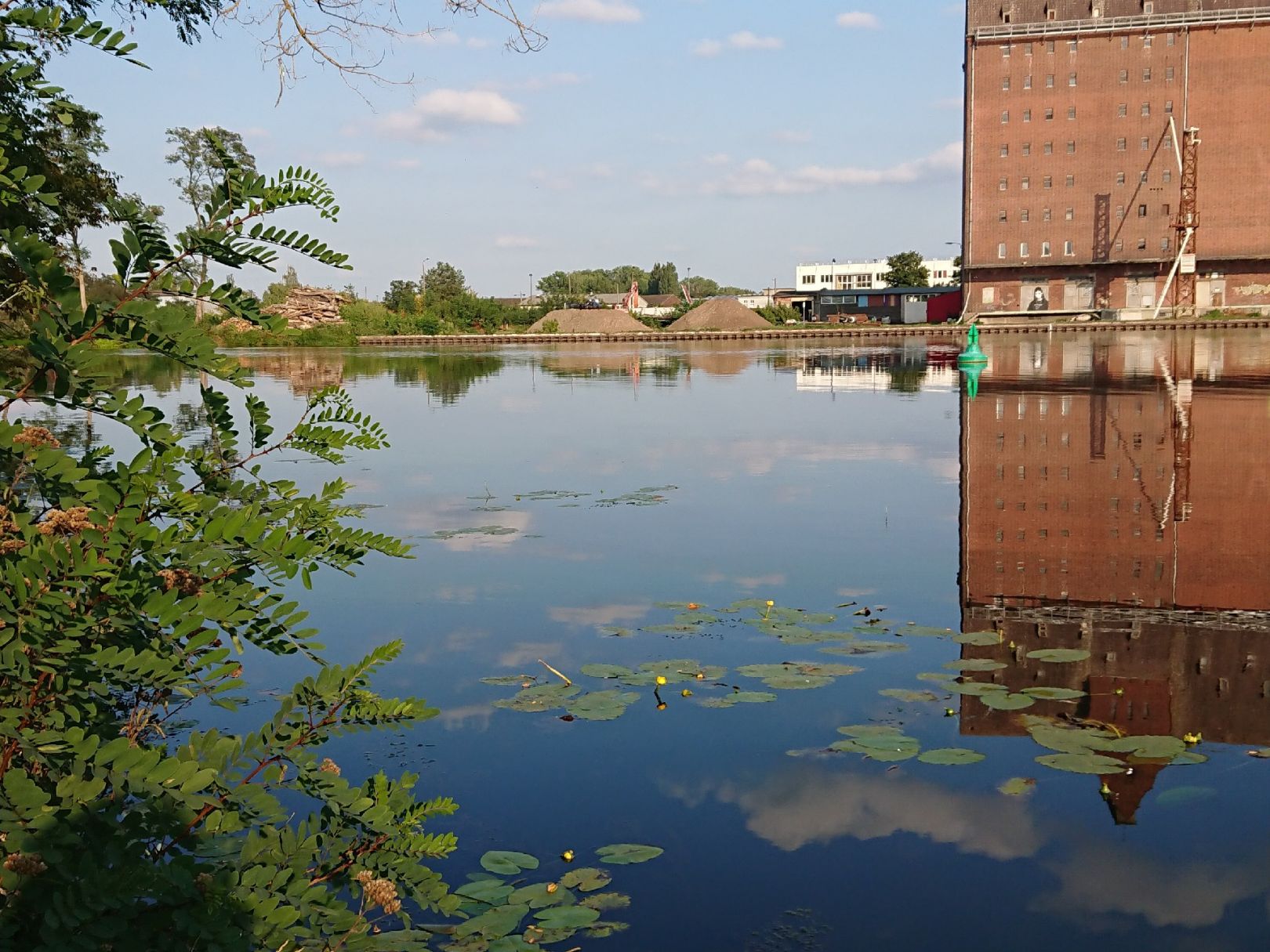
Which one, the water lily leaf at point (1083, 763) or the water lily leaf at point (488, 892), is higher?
the water lily leaf at point (1083, 763)

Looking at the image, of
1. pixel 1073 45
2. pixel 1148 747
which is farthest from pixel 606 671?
pixel 1073 45

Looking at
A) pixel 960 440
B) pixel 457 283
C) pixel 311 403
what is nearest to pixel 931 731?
pixel 311 403

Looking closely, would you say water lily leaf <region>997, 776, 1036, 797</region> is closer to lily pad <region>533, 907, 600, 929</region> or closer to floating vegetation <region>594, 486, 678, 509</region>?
lily pad <region>533, 907, 600, 929</region>

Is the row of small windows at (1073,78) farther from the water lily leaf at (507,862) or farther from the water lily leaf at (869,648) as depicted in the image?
the water lily leaf at (507,862)

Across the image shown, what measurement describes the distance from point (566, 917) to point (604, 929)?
0.15 meters

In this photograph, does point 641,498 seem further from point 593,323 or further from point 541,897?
point 593,323

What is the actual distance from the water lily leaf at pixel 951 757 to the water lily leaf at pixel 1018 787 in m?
0.24

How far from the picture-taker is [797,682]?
711 centimetres

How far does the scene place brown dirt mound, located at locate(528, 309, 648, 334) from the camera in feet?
338

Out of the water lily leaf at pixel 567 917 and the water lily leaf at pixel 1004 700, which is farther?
the water lily leaf at pixel 1004 700

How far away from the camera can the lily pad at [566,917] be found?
4.43 metres

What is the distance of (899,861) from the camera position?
4.95 metres

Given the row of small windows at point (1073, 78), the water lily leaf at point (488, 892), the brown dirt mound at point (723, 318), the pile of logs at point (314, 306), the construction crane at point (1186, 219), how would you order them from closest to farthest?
the water lily leaf at point (488, 892) → the construction crane at point (1186, 219) → the row of small windows at point (1073, 78) → the pile of logs at point (314, 306) → the brown dirt mound at point (723, 318)

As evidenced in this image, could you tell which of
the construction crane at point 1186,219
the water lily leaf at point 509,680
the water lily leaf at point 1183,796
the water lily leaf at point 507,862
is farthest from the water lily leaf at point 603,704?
the construction crane at point 1186,219
